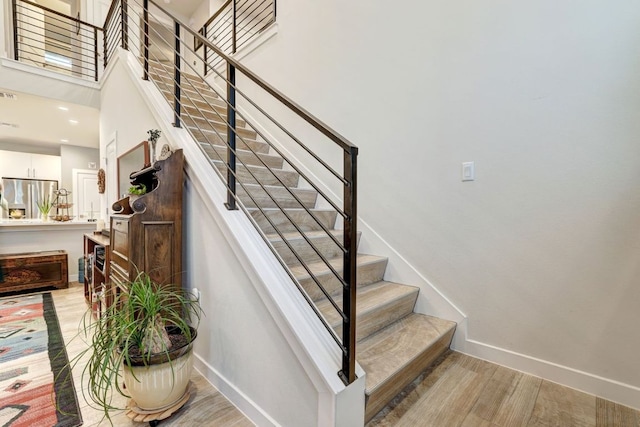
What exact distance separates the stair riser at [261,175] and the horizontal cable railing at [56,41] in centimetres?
305

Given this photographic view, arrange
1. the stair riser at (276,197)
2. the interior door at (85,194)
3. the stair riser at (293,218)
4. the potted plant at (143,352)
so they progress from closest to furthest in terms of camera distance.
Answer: the potted plant at (143,352) < the stair riser at (293,218) < the stair riser at (276,197) < the interior door at (85,194)

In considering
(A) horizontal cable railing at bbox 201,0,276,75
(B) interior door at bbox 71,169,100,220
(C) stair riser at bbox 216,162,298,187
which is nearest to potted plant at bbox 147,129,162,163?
(C) stair riser at bbox 216,162,298,187

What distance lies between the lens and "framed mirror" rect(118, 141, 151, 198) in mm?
2665

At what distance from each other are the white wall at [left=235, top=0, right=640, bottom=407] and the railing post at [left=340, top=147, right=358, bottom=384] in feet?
3.87

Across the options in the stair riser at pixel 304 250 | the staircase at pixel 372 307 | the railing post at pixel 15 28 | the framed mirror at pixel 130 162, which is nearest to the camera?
the staircase at pixel 372 307

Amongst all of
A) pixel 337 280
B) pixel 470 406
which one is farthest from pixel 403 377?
pixel 337 280

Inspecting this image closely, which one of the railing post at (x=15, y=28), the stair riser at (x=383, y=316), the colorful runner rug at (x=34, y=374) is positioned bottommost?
the colorful runner rug at (x=34, y=374)

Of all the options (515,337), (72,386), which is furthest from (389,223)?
(72,386)

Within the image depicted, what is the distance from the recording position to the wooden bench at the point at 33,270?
3.54 meters

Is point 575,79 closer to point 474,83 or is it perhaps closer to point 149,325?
point 474,83

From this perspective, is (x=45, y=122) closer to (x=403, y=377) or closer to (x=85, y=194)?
(x=85, y=194)

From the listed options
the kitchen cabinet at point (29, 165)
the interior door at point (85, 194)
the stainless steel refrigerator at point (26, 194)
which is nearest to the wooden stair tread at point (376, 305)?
the interior door at point (85, 194)

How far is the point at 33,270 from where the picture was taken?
3689mm

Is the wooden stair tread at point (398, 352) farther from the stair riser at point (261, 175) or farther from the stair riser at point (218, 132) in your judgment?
the stair riser at point (218, 132)
